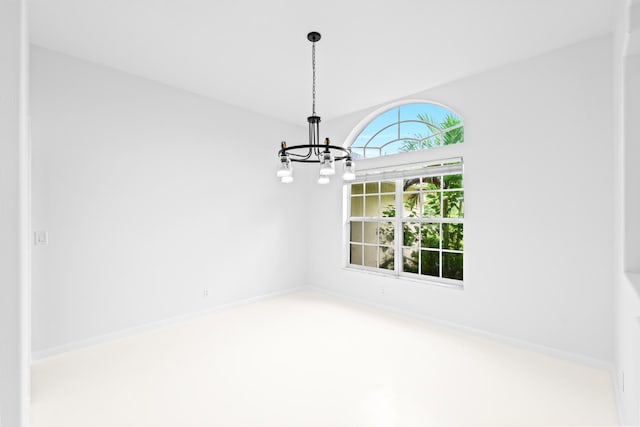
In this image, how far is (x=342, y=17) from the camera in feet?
8.01

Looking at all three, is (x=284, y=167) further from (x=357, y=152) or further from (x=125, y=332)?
(x=125, y=332)

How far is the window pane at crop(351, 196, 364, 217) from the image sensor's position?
193 inches

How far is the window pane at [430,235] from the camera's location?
13.5ft

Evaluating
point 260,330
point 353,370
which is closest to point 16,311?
point 353,370

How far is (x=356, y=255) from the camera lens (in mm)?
4922

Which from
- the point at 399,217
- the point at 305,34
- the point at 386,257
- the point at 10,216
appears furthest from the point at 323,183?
Answer: the point at 10,216

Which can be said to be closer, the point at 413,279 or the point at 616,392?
the point at 616,392

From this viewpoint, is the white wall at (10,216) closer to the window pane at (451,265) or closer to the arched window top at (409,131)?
the arched window top at (409,131)

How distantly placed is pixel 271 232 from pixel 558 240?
11.9 ft

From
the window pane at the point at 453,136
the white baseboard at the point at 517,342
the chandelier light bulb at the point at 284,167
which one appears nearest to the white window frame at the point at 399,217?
the window pane at the point at 453,136

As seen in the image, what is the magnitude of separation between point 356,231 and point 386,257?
25.8 inches

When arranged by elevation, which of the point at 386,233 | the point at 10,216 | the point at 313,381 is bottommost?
the point at 313,381

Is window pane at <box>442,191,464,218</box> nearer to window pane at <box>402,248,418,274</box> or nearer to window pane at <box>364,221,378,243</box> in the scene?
window pane at <box>402,248,418,274</box>

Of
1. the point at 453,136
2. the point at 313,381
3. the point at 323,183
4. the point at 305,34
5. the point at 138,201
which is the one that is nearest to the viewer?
the point at 313,381
